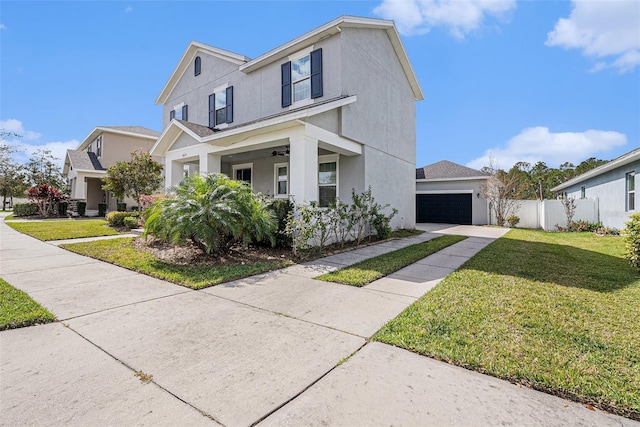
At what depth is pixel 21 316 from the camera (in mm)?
3404

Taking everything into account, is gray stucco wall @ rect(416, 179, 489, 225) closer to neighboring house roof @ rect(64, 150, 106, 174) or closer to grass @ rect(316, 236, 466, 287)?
grass @ rect(316, 236, 466, 287)

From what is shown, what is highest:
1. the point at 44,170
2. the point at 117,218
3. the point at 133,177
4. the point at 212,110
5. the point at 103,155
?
the point at 212,110

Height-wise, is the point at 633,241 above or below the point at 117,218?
below

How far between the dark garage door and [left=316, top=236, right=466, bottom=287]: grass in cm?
1250

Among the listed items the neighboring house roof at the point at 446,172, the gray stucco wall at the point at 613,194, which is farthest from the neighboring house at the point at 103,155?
the gray stucco wall at the point at 613,194

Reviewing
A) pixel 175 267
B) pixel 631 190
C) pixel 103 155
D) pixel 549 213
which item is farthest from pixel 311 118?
pixel 103 155

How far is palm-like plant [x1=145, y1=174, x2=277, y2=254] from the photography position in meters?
6.19

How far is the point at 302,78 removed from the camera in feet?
34.6

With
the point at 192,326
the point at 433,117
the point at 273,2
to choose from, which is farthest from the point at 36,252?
the point at 433,117

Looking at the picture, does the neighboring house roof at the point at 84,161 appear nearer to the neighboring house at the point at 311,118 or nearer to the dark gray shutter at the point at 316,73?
the neighboring house at the point at 311,118

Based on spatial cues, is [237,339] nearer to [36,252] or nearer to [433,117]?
[36,252]

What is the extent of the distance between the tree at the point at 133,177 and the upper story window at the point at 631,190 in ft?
72.2

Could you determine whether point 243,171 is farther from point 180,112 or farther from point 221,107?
point 180,112

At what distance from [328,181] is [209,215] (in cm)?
587
